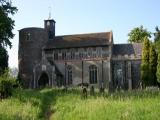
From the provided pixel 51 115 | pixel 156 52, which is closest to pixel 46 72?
pixel 156 52

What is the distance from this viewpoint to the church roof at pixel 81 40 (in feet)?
186

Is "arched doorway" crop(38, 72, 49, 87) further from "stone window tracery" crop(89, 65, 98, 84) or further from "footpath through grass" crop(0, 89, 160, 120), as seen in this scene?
"footpath through grass" crop(0, 89, 160, 120)

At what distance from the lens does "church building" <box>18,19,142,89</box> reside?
182 ft

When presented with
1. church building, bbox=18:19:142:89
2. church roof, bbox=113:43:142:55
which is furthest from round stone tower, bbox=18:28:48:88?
church roof, bbox=113:43:142:55

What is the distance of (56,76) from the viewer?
56312 mm

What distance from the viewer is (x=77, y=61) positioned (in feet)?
188

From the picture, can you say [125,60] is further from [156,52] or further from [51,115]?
[51,115]

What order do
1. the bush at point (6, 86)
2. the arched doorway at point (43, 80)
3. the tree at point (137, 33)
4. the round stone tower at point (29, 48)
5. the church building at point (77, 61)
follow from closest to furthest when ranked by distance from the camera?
the bush at point (6, 86)
the church building at point (77, 61)
the arched doorway at point (43, 80)
the round stone tower at point (29, 48)
the tree at point (137, 33)

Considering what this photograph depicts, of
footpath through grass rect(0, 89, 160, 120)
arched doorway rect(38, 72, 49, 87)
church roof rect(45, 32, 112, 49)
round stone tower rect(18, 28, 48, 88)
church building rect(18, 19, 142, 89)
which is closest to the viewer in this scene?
footpath through grass rect(0, 89, 160, 120)

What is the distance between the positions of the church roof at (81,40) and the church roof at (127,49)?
110 inches

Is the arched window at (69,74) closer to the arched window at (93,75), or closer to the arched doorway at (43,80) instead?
the arched window at (93,75)

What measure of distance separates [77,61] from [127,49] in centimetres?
769

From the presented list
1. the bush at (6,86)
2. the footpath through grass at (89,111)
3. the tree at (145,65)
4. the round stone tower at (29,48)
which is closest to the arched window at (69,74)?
the round stone tower at (29,48)

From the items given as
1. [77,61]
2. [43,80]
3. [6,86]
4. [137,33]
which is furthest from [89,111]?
[137,33]
